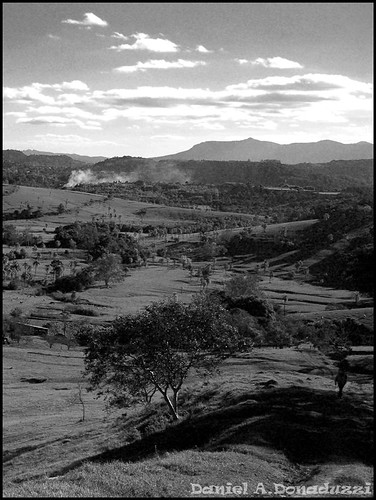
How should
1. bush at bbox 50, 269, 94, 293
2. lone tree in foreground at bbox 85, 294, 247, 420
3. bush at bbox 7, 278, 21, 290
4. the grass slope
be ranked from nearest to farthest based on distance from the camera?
the grass slope, lone tree in foreground at bbox 85, 294, 247, 420, bush at bbox 7, 278, 21, 290, bush at bbox 50, 269, 94, 293

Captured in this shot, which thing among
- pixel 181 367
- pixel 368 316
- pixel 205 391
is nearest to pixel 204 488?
pixel 181 367

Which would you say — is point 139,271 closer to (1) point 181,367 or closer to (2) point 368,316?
(2) point 368,316

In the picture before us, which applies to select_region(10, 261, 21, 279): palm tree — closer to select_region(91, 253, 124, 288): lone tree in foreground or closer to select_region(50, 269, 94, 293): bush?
select_region(50, 269, 94, 293): bush

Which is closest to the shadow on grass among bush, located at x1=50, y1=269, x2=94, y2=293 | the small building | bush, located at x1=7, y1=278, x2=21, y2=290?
the small building

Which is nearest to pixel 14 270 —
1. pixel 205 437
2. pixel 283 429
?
pixel 205 437

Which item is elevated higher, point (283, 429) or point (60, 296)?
point (283, 429)

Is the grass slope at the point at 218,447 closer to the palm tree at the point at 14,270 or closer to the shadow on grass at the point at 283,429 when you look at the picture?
the shadow on grass at the point at 283,429

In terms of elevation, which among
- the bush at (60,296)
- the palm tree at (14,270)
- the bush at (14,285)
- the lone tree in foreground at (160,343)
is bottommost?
the bush at (60,296)

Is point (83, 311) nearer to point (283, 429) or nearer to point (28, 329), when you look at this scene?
point (28, 329)

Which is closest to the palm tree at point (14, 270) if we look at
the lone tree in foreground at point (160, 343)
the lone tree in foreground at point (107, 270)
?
the lone tree in foreground at point (107, 270)

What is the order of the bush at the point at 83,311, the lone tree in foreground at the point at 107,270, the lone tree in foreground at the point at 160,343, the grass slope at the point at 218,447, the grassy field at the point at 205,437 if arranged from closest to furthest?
the grass slope at the point at 218,447 → the grassy field at the point at 205,437 → the lone tree in foreground at the point at 160,343 → the bush at the point at 83,311 → the lone tree in foreground at the point at 107,270
